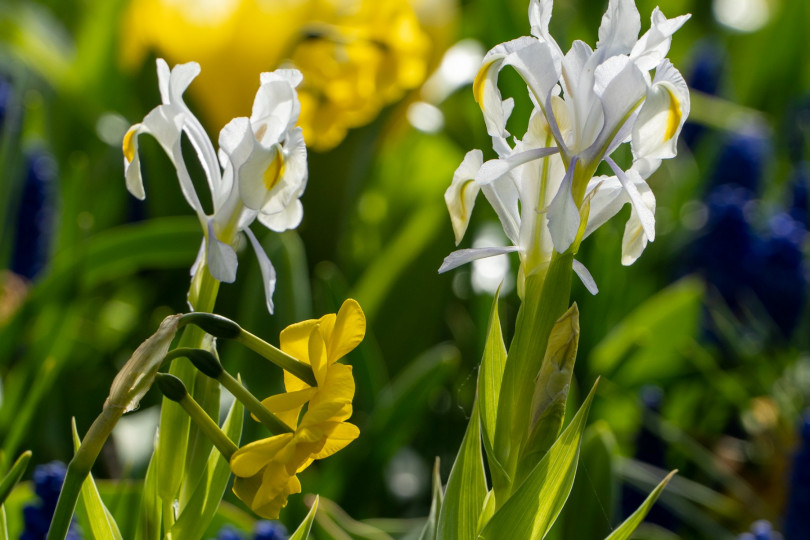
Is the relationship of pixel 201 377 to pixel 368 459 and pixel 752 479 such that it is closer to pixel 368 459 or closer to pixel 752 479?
pixel 368 459

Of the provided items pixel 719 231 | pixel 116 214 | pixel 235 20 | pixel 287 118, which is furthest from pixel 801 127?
pixel 287 118

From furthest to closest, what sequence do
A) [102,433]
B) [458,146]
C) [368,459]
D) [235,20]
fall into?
[458,146] < [235,20] < [368,459] < [102,433]

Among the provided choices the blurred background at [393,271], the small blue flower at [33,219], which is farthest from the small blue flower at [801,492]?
the small blue flower at [33,219]

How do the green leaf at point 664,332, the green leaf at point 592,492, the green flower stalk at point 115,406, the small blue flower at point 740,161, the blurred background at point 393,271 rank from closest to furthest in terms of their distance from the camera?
1. the green flower stalk at point 115,406
2. the green leaf at point 592,492
3. the blurred background at point 393,271
4. the green leaf at point 664,332
5. the small blue flower at point 740,161

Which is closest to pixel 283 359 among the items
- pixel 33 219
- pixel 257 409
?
pixel 257 409

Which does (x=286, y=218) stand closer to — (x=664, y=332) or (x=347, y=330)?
(x=347, y=330)

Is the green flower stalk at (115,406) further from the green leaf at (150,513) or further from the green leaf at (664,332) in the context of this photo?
the green leaf at (664,332)

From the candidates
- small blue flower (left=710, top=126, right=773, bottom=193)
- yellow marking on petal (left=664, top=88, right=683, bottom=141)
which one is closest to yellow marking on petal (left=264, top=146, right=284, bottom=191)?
yellow marking on petal (left=664, top=88, right=683, bottom=141)
